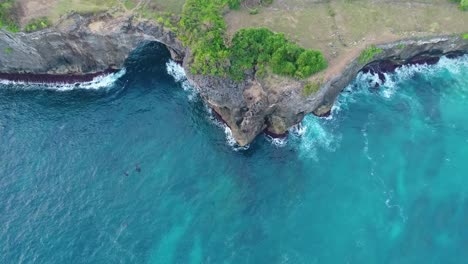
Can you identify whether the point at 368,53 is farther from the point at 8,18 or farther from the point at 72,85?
the point at 8,18

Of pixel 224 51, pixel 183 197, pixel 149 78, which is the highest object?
pixel 224 51

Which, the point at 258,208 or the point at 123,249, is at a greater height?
the point at 258,208

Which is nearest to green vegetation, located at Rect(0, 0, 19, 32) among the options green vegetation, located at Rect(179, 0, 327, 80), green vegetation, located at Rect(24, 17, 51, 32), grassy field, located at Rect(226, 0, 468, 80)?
green vegetation, located at Rect(24, 17, 51, 32)

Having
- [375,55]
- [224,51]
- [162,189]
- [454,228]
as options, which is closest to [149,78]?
[224,51]

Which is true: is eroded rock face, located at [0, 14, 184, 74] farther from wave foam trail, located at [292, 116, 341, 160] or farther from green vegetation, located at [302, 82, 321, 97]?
wave foam trail, located at [292, 116, 341, 160]

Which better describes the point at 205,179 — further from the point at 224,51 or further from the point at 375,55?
the point at 375,55

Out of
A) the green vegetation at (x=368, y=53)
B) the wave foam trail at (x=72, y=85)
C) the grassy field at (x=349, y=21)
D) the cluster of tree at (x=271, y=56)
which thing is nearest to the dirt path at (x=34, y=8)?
the wave foam trail at (x=72, y=85)
